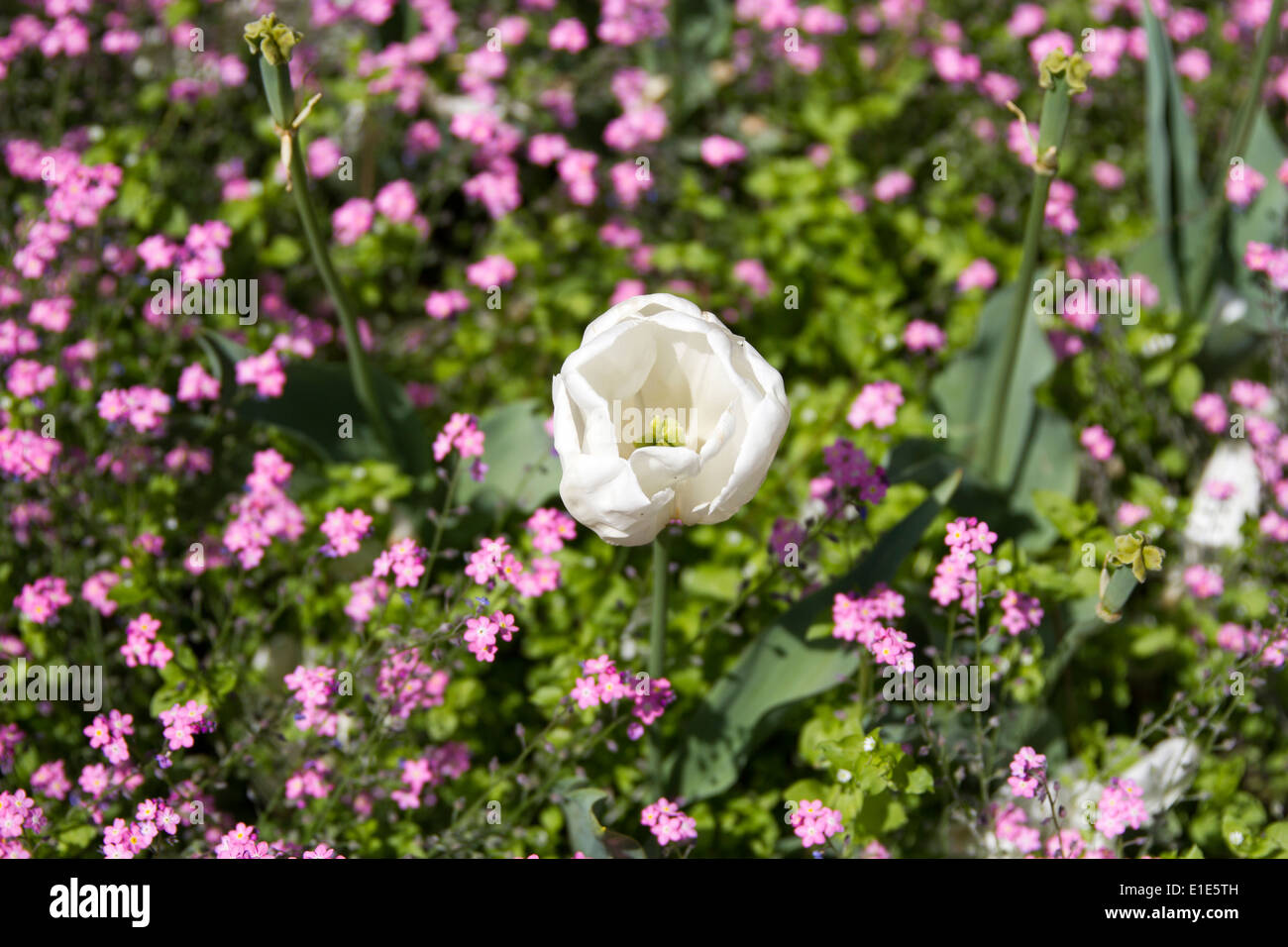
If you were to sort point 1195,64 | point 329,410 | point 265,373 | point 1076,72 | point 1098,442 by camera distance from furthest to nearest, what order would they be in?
point 1195,64
point 1098,442
point 329,410
point 265,373
point 1076,72

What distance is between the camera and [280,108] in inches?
69.6

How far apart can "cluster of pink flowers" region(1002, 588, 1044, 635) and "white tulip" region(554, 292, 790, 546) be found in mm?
611

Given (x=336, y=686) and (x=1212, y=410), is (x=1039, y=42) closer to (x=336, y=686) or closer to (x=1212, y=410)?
(x=1212, y=410)

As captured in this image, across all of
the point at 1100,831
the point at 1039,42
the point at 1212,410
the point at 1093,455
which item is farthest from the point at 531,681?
the point at 1039,42

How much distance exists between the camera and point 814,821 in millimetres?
1769

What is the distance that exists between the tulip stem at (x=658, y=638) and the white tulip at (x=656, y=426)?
0.51 feet

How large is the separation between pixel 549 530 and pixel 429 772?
45 cm

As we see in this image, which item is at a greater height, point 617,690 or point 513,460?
point 513,460

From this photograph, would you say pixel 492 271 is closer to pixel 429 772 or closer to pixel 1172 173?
pixel 429 772

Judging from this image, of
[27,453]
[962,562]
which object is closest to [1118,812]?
[962,562]

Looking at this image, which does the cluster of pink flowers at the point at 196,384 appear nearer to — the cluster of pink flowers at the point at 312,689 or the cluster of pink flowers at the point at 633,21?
the cluster of pink flowers at the point at 312,689

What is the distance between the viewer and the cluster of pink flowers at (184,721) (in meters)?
1.79

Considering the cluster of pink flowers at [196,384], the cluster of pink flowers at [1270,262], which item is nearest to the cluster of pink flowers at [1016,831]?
the cluster of pink flowers at [1270,262]
